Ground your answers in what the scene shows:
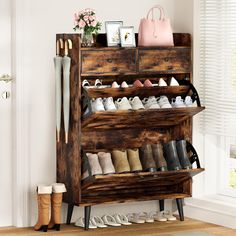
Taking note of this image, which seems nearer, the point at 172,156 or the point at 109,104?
the point at 109,104

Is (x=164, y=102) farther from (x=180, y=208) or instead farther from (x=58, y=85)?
(x=180, y=208)

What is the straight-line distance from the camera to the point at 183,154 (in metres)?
6.41

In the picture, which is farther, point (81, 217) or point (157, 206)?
point (157, 206)

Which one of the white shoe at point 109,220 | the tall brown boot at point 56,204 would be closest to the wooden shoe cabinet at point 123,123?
the tall brown boot at point 56,204

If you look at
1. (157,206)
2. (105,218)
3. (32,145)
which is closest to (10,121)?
(32,145)

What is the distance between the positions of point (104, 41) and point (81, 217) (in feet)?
4.71

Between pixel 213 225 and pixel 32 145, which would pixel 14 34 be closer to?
pixel 32 145

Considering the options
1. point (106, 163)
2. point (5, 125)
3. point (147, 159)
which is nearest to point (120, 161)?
point (106, 163)

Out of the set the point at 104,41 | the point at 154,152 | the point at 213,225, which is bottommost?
the point at 213,225

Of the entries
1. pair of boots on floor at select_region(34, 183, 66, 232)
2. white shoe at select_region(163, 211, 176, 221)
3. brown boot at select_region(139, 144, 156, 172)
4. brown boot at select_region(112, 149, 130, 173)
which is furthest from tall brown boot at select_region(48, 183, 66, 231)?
white shoe at select_region(163, 211, 176, 221)

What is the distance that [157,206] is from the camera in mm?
6914

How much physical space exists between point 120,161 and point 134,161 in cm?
12

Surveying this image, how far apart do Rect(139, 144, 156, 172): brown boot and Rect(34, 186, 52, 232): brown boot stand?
0.78m

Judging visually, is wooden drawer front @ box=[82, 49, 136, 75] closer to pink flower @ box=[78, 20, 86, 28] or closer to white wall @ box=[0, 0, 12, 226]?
pink flower @ box=[78, 20, 86, 28]
